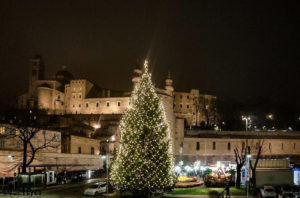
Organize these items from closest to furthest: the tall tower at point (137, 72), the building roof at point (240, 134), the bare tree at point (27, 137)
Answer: the bare tree at point (27, 137), the building roof at point (240, 134), the tall tower at point (137, 72)

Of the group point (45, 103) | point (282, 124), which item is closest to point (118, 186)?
point (282, 124)

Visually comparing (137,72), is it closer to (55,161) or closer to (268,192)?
(55,161)

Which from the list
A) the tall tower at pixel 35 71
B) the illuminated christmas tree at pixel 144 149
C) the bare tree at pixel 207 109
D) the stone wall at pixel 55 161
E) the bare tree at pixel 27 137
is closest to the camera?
the illuminated christmas tree at pixel 144 149

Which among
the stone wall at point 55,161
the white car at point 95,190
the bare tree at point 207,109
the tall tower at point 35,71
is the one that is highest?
the tall tower at point 35,71

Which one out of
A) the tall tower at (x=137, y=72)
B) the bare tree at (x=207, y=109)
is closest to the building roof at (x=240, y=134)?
the tall tower at (x=137, y=72)

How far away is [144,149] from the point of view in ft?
85.0

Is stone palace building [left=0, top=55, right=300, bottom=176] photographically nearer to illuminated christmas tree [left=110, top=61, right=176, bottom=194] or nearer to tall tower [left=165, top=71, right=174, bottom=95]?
tall tower [left=165, top=71, right=174, bottom=95]

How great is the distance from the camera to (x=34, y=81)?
426ft

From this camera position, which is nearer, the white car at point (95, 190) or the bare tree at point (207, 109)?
the white car at point (95, 190)

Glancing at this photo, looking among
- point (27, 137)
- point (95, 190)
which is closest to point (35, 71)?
point (27, 137)

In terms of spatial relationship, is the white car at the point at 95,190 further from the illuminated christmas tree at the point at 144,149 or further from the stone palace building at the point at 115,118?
the stone palace building at the point at 115,118

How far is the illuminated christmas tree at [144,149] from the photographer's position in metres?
25.6

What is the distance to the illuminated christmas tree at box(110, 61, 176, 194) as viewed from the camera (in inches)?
1008

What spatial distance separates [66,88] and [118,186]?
9989 centimetres
